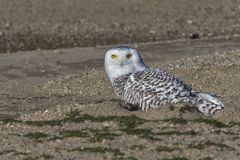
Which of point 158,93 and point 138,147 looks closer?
point 138,147

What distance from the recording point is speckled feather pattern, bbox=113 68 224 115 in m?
10.1

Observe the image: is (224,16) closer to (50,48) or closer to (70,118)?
(50,48)

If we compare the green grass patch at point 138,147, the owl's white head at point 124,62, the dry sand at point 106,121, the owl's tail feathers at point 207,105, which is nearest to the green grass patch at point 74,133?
the dry sand at point 106,121

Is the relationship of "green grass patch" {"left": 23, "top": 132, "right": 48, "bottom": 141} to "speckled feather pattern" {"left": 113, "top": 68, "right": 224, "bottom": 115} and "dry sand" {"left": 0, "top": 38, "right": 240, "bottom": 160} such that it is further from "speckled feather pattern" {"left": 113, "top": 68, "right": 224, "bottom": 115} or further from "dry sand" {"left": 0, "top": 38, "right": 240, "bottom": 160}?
"speckled feather pattern" {"left": 113, "top": 68, "right": 224, "bottom": 115}

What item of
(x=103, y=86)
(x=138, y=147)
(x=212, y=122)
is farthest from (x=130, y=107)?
(x=103, y=86)

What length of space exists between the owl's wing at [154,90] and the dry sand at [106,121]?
0.15m

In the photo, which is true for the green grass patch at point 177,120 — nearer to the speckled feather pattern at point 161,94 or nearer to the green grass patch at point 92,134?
the speckled feather pattern at point 161,94

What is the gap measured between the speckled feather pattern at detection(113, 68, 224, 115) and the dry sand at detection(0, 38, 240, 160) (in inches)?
5.2

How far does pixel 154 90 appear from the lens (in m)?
10.2

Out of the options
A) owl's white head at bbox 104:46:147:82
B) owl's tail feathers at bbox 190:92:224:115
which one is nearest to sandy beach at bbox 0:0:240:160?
owl's tail feathers at bbox 190:92:224:115

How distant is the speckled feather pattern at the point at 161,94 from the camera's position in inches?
397

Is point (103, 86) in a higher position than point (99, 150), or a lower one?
lower

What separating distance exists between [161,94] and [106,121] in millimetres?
690

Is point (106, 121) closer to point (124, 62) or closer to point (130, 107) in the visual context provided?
point (130, 107)
